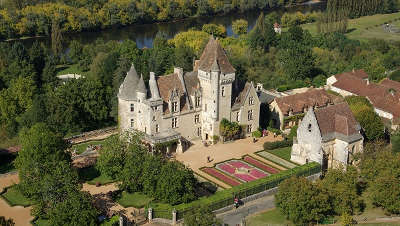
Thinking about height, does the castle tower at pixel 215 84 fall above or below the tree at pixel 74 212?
above

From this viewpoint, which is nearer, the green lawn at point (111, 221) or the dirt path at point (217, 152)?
the green lawn at point (111, 221)

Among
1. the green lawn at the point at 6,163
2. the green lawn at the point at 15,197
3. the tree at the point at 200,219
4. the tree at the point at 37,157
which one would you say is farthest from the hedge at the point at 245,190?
the green lawn at the point at 6,163

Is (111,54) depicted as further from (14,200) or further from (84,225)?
(84,225)

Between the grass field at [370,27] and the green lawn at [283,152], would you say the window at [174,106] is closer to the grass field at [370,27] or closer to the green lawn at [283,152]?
the green lawn at [283,152]

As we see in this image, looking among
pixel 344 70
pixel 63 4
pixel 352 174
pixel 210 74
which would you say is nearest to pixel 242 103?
pixel 210 74

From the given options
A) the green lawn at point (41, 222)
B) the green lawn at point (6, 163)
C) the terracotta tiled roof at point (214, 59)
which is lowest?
the green lawn at point (41, 222)

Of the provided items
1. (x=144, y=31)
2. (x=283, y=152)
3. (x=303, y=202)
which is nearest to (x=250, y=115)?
(x=283, y=152)

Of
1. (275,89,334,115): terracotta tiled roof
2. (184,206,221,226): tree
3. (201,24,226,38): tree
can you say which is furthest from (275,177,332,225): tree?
(201,24,226,38): tree
